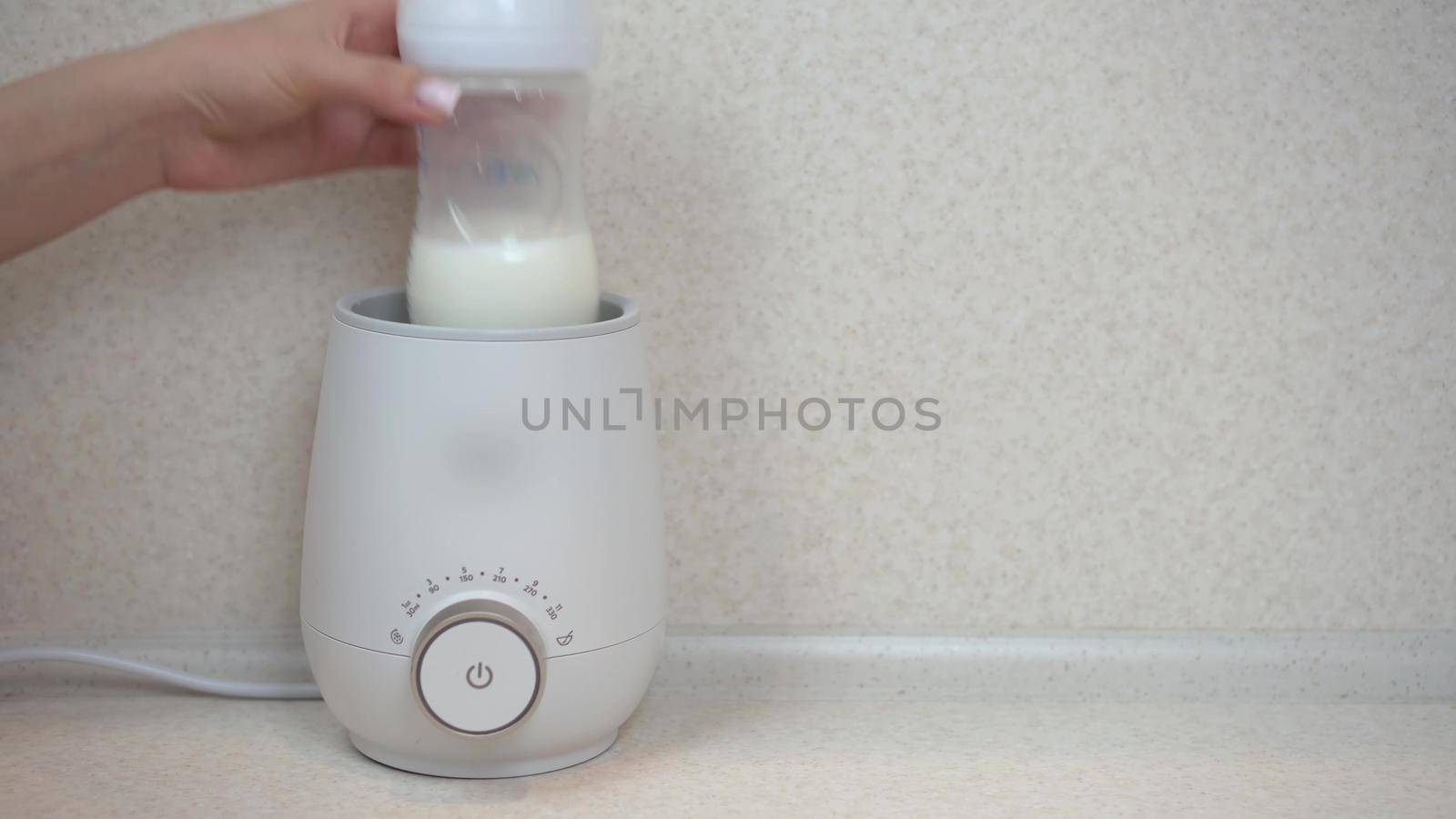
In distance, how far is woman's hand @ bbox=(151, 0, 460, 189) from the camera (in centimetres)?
63

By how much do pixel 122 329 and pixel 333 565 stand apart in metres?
0.23

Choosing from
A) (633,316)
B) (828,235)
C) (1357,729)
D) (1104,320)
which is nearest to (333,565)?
(633,316)

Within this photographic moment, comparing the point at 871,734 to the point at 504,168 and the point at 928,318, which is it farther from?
the point at 504,168

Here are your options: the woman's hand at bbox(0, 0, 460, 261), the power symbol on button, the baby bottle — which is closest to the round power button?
the power symbol on button

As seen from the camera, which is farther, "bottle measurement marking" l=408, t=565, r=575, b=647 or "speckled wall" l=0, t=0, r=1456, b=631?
"speckled wall" l=0, t=0, r=1456, b=631

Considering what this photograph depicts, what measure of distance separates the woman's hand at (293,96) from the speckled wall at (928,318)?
0.12ft

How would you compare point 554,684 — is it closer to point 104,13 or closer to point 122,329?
point 122,329

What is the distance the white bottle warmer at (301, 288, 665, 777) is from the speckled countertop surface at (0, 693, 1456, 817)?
0.15ft

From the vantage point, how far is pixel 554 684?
65 cm

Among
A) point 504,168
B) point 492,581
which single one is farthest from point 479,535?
point 504,168

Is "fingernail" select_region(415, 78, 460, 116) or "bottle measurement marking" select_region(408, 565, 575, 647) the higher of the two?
"fingernail" select_region(415, 78, 460, 116)

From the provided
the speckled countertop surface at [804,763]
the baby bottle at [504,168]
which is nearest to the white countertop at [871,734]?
the speckled countertop surface at [804,763]

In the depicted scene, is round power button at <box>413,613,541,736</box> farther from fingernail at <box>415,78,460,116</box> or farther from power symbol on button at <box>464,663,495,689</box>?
fingernail at <box>415,78,460,116</box>

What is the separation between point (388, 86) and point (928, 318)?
35cm
